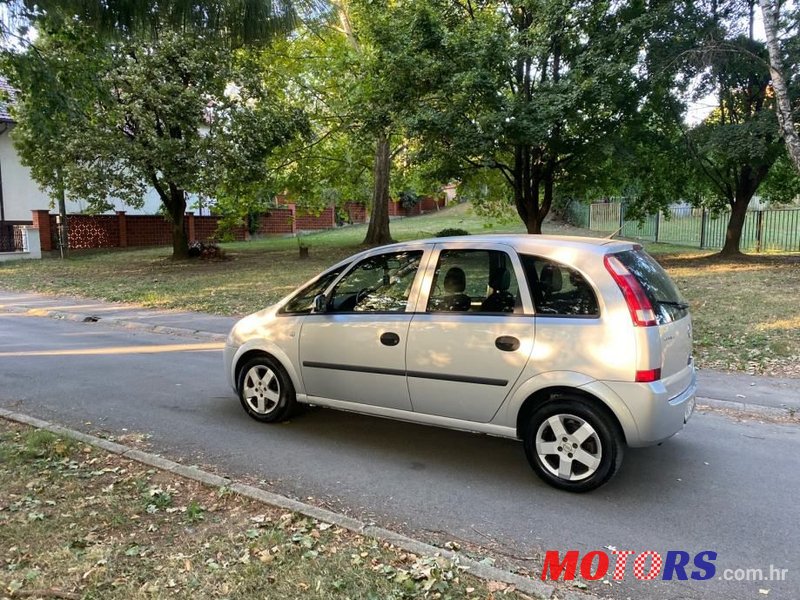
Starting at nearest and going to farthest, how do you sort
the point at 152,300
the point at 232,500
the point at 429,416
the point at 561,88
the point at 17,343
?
the point at 232,500 < the point at 429,416 < the point at 17,343 < the point at 152,300 < the point at 561,88

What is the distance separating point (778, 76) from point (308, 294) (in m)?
12.3

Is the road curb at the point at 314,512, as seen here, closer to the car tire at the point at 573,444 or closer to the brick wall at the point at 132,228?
the car tire at the point at 573,444

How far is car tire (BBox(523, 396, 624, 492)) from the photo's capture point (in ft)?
13.3

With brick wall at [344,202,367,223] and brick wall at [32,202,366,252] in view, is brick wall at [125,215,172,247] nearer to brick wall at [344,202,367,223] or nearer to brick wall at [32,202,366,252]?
brick wall at [32,202,366,252]

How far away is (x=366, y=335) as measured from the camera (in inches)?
193

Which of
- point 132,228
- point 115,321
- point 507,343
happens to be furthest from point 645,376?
point 132,228

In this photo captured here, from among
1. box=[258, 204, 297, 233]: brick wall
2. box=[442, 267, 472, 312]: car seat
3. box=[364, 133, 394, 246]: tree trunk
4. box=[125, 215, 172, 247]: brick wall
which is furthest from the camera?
box=[258, 204, 297, 233]: brick wall

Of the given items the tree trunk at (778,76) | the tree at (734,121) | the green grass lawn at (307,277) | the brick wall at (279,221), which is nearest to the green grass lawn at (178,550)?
the green grass lawn at (307,277)

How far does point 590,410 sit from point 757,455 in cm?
187

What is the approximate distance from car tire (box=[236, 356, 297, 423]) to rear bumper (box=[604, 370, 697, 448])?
2.84 meters

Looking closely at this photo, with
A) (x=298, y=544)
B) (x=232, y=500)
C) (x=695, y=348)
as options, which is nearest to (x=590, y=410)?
(x=298, y=544)

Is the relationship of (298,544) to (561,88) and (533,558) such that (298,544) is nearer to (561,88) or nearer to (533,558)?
(533,558)

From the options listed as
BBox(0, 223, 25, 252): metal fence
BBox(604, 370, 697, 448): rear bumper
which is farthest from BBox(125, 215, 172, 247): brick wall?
BBox(604, 370, 697, 448): rear bumper

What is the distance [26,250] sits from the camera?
2611cm
